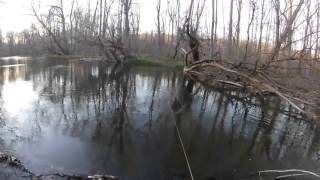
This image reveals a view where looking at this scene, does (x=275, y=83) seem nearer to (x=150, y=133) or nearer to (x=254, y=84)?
(x=254, y=84)

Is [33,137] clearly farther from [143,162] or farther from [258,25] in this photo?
[258,25]

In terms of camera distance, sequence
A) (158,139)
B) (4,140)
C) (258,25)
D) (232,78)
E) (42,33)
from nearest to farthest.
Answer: (4,140)
(158,139)
(232,78)
(258,25)
(42,33)

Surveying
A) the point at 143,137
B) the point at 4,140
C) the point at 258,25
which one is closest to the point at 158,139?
the point at 143,137

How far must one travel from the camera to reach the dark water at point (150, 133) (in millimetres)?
7305

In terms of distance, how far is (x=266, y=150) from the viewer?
8781 mm

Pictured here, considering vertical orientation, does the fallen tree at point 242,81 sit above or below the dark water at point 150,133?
above

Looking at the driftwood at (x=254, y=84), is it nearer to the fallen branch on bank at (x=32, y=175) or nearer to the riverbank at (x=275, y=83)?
the riverbank at (x=275, y=83)

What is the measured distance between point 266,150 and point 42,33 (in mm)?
58299

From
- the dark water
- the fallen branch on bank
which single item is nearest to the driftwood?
the dark water

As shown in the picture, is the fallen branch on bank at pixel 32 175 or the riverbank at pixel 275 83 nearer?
the fallen branch on bank at pixel 32 175

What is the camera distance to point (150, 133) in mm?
9461

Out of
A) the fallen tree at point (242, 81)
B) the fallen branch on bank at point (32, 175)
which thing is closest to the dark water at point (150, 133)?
the fallen branch on bank at point (32, 175)

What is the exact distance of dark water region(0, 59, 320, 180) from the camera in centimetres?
730

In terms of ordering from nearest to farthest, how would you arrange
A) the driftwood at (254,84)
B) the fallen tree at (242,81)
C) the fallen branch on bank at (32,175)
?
the fallen branch on bank at (32,175), the driftwood at (254,84), the fallen tree at (242,81)
